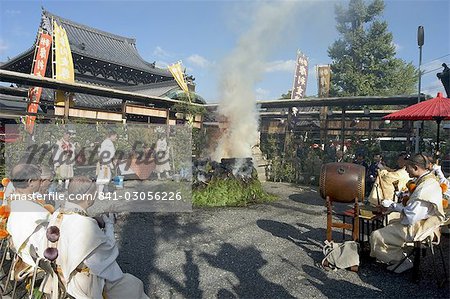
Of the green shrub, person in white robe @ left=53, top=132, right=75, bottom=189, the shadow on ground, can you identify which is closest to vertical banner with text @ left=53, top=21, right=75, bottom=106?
person in white robe @ left=53, top=132, right=75, bottom=189

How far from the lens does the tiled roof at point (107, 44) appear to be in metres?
23.8

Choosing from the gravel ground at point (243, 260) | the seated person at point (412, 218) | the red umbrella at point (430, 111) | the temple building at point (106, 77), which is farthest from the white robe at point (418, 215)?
the temple building at point (106, 77)

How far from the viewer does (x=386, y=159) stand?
11.5 metres

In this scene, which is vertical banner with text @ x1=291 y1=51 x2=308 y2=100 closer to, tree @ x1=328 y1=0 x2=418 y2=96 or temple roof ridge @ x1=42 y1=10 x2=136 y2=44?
tree @ x1=328 y1=0 x2=418 y2=96

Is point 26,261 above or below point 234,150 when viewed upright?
below

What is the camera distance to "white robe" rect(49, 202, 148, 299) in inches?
109

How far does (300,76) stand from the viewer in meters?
23.4

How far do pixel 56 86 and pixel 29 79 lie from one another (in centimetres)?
92

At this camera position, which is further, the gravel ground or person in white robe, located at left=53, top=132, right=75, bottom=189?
person in white robe, located at left=53, top=132, right=75, bottom=189

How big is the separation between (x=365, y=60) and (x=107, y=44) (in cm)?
2139

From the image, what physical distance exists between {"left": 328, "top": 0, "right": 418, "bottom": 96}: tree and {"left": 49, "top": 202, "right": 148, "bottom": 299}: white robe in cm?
2695

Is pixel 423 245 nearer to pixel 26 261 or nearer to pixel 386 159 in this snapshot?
pixel 26 261

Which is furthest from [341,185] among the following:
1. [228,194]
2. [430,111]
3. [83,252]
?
[228,194]

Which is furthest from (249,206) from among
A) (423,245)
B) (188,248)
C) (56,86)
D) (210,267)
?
(56,86)
